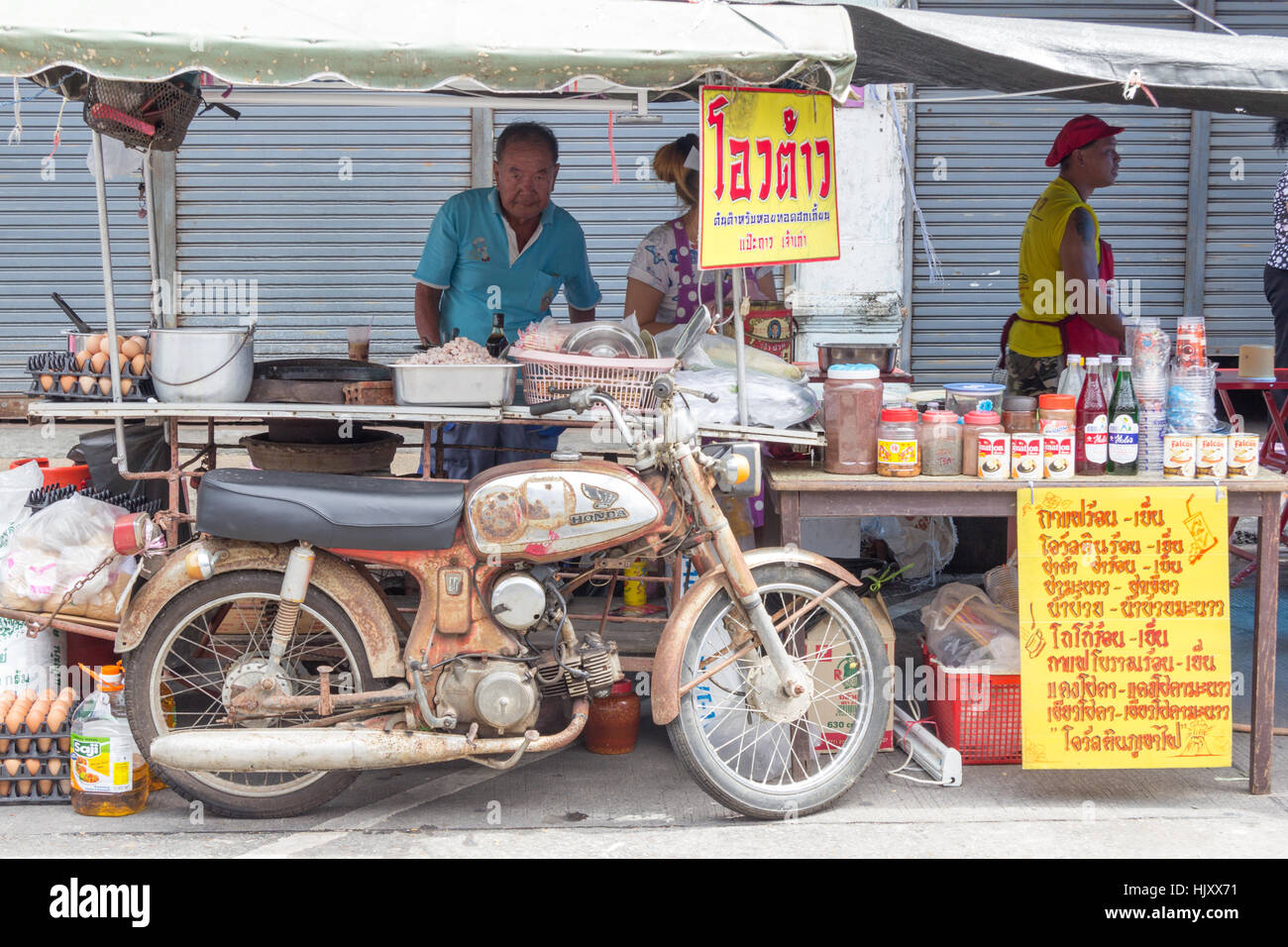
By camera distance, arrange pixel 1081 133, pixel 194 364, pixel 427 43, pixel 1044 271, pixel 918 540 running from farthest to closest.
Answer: pixel 918 540, pixel 1044 271, pixel 1081 133, pixel 194 364, pixel 427 43

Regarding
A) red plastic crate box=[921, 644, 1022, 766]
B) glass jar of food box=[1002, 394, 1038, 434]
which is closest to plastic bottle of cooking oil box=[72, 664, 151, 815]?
red plastic crate box=[921, 644, 1022, 766]

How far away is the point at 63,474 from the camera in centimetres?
484

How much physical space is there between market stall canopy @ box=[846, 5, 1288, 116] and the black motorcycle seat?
2177 millimetres

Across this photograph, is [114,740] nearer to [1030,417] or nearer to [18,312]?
[1030,417]

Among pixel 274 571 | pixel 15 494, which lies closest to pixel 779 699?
pixel 274 571

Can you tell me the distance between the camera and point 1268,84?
403 cm

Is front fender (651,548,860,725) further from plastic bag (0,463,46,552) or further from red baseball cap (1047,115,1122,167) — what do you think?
red baseball cap (1047,115,1122,167)

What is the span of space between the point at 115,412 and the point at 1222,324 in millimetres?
8246

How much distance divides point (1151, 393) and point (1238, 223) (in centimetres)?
601

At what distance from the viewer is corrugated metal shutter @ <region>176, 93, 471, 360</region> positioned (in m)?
9.16

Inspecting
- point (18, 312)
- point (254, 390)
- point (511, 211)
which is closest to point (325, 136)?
point (18, 312)

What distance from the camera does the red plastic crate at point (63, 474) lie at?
4.79m

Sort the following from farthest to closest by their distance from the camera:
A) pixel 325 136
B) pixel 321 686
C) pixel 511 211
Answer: pixel 325 136 → pixel 511 211 → pixel 321 686

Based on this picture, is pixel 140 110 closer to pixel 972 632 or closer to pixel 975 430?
pixel 975 430
